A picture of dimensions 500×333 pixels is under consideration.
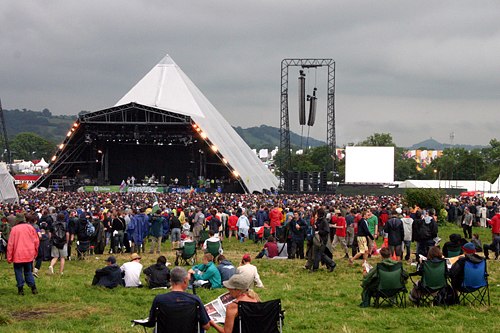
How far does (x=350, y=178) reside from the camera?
209ft

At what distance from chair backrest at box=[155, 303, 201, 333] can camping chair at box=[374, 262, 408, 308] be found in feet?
14.5

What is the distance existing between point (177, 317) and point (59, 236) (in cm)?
871

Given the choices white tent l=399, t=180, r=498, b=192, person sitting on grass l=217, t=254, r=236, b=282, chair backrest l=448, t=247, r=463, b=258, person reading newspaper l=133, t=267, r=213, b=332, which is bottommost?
person sitting on grass l=217, t=254, r=236, b=282

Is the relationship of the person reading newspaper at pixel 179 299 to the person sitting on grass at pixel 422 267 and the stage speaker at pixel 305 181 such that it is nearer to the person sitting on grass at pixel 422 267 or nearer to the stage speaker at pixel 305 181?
the person sitting on grass at pixel 422 267

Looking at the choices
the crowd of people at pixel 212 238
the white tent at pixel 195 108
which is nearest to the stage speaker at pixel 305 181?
the white tent at pixel 195 108

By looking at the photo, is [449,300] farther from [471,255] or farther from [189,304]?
[189,304]

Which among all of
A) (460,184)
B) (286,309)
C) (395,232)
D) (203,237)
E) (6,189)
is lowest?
(286,309)

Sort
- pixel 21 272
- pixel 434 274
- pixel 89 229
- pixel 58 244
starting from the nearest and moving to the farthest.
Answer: pixel 434 274
pixel 21 272
pixel 58 244
pixel 89 229

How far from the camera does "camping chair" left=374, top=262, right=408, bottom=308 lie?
9.68 m

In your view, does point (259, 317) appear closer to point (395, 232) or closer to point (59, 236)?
point (59, 236)

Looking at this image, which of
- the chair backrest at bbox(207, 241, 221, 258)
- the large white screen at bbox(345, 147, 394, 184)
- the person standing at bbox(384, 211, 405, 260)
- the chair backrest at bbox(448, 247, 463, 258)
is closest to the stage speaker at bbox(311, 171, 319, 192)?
the large white screen at bbox(345, 147, 394, 184)

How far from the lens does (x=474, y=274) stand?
9.73 m

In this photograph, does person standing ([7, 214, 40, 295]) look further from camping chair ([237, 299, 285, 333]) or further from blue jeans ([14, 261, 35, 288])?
camping chair ([237, 299, 285, 333])

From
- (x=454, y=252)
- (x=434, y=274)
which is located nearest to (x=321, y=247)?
(x=454, y=252)
